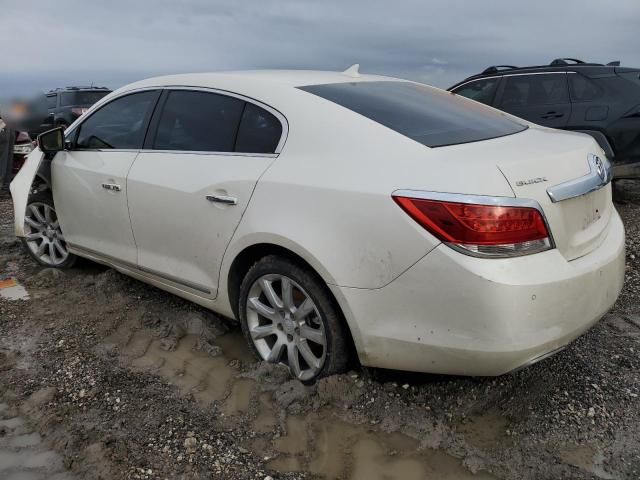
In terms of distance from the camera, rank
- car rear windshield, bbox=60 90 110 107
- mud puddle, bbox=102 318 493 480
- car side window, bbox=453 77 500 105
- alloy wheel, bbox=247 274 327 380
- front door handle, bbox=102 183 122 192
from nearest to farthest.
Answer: mud puddle, bbox=102 318 493 480 < alloy wheel, bbox=247 274 327 380 < front door handle, bbox=102 183 122 192 < car side window, bbox=453 77 500 105 < car rear windshield, bbox=60 90 110 107

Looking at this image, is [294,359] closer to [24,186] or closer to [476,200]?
[476,200]

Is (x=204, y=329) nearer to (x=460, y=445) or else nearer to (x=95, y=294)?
(x=95, y=294)

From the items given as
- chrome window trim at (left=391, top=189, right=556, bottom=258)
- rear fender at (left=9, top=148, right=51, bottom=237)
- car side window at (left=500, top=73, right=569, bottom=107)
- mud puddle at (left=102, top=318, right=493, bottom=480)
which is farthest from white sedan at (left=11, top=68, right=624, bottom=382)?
car side window at (left=500, top=73, right=569, bottom=107)

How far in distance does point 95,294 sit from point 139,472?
208 cm

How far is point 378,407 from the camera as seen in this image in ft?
8.97

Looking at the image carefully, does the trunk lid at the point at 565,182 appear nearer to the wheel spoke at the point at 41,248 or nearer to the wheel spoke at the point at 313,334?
the wheel spoke at the point at 313,334

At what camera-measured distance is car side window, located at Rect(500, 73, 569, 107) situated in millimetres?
6773

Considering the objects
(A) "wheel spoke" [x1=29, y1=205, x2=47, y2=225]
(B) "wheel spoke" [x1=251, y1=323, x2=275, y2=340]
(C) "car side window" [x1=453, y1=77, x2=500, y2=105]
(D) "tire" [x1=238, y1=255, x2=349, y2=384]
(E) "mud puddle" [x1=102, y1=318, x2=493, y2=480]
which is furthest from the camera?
(C) "car side window" [x1=453, y1=77, x2=500, y2=105]

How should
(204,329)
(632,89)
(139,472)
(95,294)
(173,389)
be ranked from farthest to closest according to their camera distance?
(632,89)
(95,294)
(204,329)
(173,389)
(139,472)

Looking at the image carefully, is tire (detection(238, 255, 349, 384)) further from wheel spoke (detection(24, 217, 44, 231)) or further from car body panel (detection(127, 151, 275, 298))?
wheel spoke (detection(24, 217, 44, 231))

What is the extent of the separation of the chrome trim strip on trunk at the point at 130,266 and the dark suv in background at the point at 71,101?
37.0 ft

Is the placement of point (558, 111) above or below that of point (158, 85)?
below

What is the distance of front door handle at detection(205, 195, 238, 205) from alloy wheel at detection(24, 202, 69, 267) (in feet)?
6.94

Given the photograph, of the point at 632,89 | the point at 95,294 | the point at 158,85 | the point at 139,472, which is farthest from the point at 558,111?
the point at 139,472
